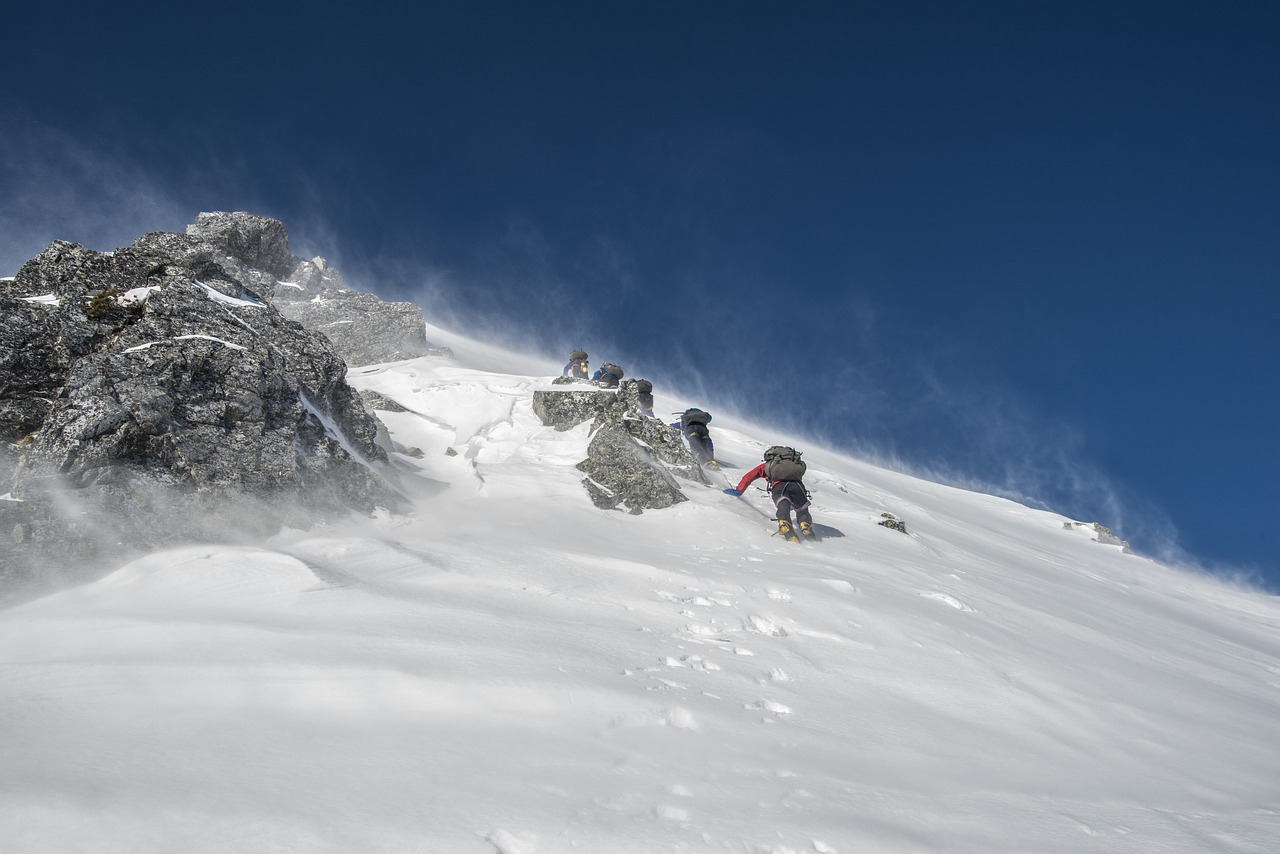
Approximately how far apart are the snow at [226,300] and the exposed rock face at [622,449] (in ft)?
19.5

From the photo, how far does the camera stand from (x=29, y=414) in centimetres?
688

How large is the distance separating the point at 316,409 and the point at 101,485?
3.02 meters

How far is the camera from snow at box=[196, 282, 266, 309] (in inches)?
349

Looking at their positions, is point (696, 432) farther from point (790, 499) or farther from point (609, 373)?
point (790, 499)

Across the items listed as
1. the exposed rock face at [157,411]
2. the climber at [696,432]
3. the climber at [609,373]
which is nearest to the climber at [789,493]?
the climber at [696,432]

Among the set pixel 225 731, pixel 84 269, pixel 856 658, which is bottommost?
pixel 225 731

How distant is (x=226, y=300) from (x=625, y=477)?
6721mm

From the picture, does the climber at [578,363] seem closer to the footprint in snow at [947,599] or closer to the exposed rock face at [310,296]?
the exposed rock face at [310,296]

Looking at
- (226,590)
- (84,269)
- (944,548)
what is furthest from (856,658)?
(84,269)

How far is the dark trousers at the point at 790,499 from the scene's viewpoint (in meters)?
10.5

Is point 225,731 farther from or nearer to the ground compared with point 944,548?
nearer to the ground

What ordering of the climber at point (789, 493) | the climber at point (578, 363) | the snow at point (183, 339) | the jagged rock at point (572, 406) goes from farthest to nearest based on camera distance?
the climber at point (578, 363) < the jagged rock at point (572, 406) < the climber at point (789, 493) < the snow at point (183, 339)

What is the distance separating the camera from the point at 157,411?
6785 mm

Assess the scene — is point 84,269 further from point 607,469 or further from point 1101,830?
point 1101,830
